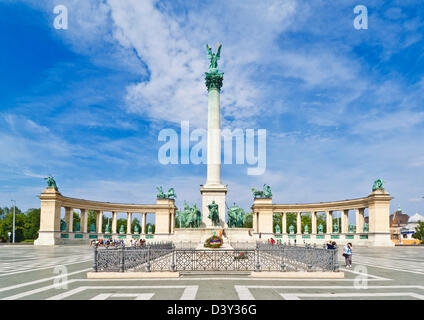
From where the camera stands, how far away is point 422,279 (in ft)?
52.3

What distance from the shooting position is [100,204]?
73.8 metres

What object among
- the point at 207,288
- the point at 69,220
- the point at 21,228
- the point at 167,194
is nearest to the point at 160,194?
the point at 167,194

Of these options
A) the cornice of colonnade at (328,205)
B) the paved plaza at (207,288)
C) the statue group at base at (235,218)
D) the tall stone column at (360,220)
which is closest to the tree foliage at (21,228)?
the cornice of colonnade at (328,205)

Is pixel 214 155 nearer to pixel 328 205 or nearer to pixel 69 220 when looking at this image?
pixel 328 205

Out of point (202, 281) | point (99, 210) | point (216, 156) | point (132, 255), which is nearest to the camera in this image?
point (202, 281)

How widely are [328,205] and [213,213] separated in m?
40.9

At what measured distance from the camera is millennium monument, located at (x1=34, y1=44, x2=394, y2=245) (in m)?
42.5

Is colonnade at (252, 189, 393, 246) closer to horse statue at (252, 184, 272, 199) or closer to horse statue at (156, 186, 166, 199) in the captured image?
horse statue at (252, 184, 272, 199)

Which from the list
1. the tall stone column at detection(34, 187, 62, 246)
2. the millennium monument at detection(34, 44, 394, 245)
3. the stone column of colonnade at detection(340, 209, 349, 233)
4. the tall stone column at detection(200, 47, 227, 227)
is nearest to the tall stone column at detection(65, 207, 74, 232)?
the millennium monument at detection(34, 44, 394, 245)
